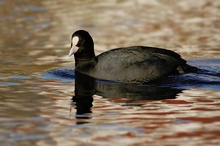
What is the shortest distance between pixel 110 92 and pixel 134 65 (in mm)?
838

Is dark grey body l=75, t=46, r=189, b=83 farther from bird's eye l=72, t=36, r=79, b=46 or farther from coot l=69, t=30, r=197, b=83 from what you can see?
bird's eye l=72, t=36, r=79, b=46

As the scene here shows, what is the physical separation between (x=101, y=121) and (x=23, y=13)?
33.7 ft

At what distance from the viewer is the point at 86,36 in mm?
10570

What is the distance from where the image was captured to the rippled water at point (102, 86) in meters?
6.91

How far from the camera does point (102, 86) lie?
973 cm

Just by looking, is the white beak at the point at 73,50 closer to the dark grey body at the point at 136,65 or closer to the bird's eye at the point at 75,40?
the bird's eye at the point at 75,40

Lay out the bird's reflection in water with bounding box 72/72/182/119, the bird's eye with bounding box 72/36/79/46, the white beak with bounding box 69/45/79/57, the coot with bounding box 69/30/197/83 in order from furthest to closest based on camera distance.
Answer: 1. the bird's eye with bounding box 72/36/79/46
2. the white beak with bounding box 69/45/79/57
3. the coot with bounding box 69/30/197/83
4. the bird's reflection in water with bounding box 72/72/182/119

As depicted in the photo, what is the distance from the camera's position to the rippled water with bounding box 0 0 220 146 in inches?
272

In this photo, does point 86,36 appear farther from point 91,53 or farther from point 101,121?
point 101,121

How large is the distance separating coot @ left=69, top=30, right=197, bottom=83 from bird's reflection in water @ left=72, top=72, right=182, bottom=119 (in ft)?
0.46

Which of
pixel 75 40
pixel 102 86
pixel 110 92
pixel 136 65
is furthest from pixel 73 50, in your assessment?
pixel 110 92

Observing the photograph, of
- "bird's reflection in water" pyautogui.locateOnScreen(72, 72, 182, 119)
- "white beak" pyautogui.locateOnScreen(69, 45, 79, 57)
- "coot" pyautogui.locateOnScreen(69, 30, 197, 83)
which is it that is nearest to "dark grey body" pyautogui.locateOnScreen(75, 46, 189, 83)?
"coot" pyautogui.locateOnScreen(69, 30, 197, 83)

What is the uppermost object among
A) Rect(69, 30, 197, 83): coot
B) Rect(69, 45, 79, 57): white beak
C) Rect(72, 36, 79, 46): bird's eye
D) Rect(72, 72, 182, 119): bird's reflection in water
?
Rect(72, 36, 79, 46): bird's eye

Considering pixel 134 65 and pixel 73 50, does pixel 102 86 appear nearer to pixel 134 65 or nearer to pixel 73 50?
pixel 134 65
